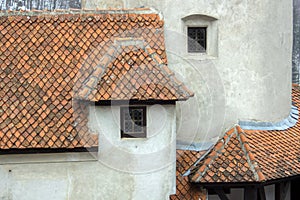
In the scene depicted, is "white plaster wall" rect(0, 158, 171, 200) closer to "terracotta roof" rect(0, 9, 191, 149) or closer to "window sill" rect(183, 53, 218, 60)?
"terracotta roof" rect(0, 9, 191, 149)

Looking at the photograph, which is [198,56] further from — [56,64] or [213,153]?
[56,64]

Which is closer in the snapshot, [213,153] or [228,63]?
[213,153]

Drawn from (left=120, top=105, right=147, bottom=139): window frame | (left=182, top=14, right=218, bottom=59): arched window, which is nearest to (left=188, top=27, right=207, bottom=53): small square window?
(left=182, top=14, right=218, bottom=59): arched window

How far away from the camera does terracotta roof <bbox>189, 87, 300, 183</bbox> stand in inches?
486

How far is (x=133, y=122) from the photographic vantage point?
1184 centimetres

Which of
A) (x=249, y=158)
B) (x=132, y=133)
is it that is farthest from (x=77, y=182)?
(x=249, y=158)

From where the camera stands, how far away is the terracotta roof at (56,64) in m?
11.3

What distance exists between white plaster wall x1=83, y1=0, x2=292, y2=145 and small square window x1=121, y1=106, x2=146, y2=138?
6.13 feet

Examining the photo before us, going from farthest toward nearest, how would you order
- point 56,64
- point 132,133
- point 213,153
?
point 213,153 → point 56,64 → point 132,133

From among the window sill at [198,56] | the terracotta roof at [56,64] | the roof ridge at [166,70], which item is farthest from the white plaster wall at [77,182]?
the window sill at [198,56]

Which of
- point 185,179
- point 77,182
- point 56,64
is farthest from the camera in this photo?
point 185,179

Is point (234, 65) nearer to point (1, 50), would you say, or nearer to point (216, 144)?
point (216, 144)

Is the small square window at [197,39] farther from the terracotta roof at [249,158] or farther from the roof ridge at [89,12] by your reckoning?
the terracotta roof at [249,158]

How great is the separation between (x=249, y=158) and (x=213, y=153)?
901 millimetres
